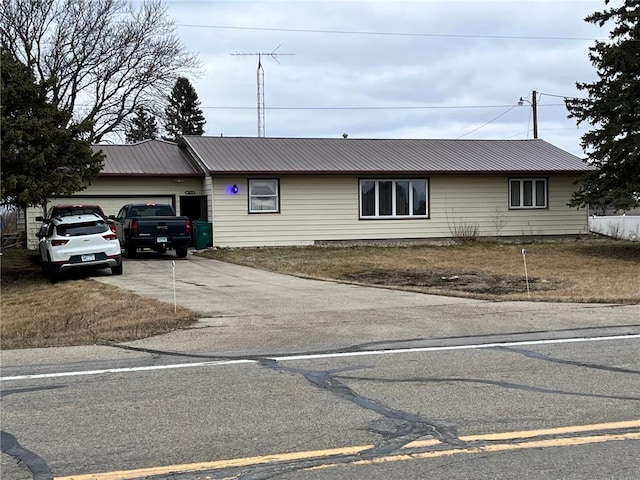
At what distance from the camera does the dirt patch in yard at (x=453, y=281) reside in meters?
15.2

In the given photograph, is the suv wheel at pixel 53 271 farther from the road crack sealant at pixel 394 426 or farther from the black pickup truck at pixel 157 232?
the road crack sealant at pixel 394 426

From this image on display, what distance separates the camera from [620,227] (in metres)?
33.0

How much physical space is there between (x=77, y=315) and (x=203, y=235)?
1406 centimetres

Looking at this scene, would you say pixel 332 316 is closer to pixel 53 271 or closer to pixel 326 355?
pixel 326 355

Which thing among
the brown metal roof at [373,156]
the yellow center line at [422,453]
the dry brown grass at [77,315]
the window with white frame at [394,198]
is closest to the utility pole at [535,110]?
the brown metal roof at [373,156]

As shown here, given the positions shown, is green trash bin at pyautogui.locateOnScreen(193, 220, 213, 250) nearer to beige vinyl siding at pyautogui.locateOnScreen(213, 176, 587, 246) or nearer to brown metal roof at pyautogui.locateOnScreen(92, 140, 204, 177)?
beige vinyl siding at pyautogui.locateOnScreen(213, 176, 587, 246)

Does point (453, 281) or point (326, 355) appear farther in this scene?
point (453, 281)

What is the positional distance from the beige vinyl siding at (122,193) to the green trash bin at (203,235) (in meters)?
2.06

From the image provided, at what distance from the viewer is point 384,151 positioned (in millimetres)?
30766

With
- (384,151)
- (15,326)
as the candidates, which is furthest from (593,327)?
(384,151)

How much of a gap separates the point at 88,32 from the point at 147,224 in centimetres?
2193

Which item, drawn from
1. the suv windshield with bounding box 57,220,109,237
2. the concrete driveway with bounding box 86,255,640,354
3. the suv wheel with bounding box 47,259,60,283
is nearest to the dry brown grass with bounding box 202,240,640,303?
the concrete driveway with bounding box 86,255,640,354

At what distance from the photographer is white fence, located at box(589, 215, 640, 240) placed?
3214cm

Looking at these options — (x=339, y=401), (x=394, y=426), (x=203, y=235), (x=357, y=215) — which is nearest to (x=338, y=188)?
(x=357, y=215)
